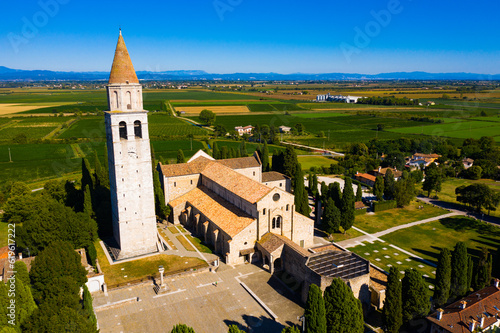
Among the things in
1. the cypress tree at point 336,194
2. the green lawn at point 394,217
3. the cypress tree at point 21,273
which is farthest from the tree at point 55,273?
the green lawn at point 394,217

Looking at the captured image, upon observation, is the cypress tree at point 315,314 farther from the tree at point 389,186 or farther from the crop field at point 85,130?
the crop field at point 85,130

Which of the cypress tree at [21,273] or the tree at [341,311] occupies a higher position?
the cypress tree at [21,273]

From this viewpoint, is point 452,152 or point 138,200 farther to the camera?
point 452,152

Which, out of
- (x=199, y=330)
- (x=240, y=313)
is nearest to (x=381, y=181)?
(x=240, y=313)

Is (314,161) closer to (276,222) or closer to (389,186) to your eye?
(389,186)

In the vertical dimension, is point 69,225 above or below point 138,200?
below

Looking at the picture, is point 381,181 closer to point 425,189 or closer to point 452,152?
point 425,189
